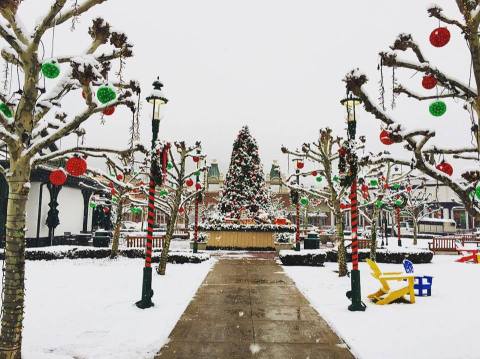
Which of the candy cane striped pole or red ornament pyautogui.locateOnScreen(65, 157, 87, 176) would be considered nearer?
red ornament pyautogui.locateOnScreen(65, 157, 87, 176)

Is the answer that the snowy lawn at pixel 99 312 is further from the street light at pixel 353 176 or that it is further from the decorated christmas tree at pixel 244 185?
the decorated christmas tree at pixel 244 185

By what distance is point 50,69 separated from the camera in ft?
16.8

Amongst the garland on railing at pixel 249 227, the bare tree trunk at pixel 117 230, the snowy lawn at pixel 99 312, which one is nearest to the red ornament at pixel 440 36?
the snowy lawn at pixel 99 312

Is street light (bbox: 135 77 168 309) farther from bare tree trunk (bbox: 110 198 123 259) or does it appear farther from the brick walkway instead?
bare tree trunk (bbox: 110 198 123 259)

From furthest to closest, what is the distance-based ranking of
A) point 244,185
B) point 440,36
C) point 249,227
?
point 244,185 → point 249,227 → point 440,36

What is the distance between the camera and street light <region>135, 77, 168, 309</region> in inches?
351

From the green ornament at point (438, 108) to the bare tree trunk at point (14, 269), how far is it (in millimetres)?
6377

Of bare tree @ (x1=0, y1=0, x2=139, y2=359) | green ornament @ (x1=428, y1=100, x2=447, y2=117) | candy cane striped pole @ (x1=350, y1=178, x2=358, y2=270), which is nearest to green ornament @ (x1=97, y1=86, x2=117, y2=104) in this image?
bare tree @ (x1=0, y1=0, x2=139, y2=359)

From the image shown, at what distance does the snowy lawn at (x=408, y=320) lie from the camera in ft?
20.1

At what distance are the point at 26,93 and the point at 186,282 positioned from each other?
8629 millimetres

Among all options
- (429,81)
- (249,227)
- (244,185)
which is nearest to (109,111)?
(429,81)

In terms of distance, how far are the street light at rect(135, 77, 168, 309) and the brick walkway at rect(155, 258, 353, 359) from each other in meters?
1.11

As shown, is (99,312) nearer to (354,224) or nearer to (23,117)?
(23,117)

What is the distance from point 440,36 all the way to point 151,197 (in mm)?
7091
